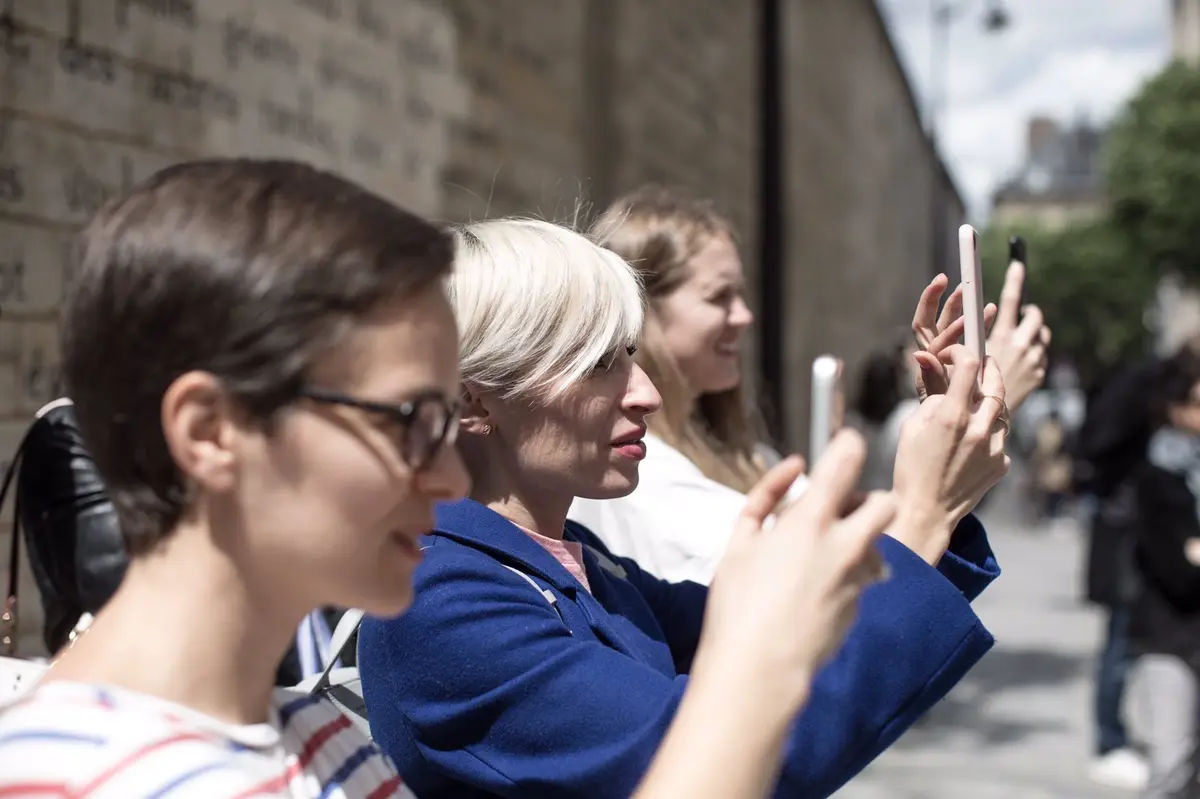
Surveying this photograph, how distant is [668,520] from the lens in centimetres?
252

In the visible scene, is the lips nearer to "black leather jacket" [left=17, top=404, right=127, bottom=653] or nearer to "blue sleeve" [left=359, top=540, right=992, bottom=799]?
"blue sleeve" [left=359, top=540, right=992, bottom=799]

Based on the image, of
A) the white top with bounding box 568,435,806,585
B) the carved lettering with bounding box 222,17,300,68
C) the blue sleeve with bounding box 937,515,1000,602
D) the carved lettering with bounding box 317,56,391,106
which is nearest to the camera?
the blue sleeve with bounding box 937,515,1000,602

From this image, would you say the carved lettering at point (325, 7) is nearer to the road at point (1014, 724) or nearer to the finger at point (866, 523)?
the road at point (1014, 724)

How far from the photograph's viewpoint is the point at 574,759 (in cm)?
150

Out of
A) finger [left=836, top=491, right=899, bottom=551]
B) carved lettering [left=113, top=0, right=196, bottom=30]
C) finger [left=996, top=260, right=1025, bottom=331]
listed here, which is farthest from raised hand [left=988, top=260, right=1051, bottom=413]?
carved lettering [left=113, top=0, right=196, bottom=30]

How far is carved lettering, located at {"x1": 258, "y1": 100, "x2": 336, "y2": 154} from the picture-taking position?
5840mm

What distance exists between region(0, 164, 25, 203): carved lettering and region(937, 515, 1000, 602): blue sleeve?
3.32 m

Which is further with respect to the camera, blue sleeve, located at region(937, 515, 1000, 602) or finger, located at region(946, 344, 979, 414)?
blue sleeve, located at region(937, 515, 1000, 602)

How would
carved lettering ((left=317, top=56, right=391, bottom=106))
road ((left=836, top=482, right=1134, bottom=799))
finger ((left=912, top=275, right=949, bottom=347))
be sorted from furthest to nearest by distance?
road ((left=836, top=482, right=1134, bottom=799))
carved lettering ((left=317, top=56, right=391, bottom=106))
finger ((left=912, top=275, right=949, bottom=347))

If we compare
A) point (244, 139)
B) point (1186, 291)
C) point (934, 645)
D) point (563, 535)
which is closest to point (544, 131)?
point (244, 139)

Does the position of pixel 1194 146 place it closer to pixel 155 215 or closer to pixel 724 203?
pixel 724 203

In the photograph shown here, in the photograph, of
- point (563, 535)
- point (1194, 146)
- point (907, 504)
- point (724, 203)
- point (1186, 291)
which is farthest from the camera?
point (1186, 291)

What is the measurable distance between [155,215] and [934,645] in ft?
2.74

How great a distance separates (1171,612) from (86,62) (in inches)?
157
